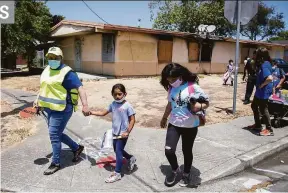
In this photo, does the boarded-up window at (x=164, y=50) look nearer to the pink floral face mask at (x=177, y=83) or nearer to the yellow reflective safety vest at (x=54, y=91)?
the yellow reflective safety vest at (x=54, y=91)

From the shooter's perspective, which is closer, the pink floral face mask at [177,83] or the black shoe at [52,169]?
the pink floral face mask at [177,83]

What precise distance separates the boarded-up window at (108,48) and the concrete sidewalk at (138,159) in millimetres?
10420

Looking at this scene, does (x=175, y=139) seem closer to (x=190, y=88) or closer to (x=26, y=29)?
(x=190, y=88)

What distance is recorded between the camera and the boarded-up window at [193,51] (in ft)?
64.7

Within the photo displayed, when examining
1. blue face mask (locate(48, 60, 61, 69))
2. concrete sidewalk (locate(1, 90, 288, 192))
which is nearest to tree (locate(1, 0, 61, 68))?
concrete sidewalk (locate(1, 90, 288, 192))

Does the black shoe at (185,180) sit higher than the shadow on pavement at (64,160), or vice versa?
the black shoe at (185,180)

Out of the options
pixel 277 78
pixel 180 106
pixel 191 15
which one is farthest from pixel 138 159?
pixel 191 15

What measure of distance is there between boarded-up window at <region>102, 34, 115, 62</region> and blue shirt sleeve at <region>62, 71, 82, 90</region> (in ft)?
40.4

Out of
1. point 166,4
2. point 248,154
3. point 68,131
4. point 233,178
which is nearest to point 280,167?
point 248,154

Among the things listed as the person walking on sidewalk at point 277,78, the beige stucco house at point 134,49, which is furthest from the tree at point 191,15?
the person walking on sidewalk at point 277,78

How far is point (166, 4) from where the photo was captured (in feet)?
115

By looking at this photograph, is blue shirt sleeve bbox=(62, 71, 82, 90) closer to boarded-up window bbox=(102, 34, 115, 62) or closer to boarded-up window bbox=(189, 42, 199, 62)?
boarded-up window bbox=(102, 34, 115, 62)

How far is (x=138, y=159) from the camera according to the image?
15.0ft

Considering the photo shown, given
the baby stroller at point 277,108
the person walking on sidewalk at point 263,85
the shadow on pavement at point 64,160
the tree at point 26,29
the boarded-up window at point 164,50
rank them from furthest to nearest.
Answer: the boarded-up window at point 164,50
the tree at point 26,29
the baby stroller at point 277,108
the person walking on sidewalk at point 263,85
the shadow on pavement at point 64,160
